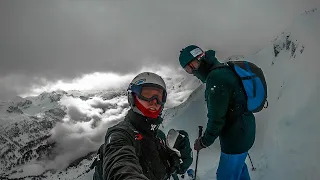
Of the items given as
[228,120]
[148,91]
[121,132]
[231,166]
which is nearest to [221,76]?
[228,120]

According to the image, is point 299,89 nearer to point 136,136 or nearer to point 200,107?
point 136,136

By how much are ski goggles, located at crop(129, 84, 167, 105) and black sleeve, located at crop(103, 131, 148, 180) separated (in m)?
0.84

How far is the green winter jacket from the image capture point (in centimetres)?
527

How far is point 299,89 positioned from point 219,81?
7.34 metres

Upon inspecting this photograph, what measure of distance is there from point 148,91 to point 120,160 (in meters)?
1.52

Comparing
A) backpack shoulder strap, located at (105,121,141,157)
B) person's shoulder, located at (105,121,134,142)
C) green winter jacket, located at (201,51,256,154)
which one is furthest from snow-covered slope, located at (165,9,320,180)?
person's shoulder, located at (105,121,134,142)

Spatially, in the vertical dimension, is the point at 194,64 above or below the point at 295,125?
above

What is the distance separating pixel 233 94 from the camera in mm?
5355

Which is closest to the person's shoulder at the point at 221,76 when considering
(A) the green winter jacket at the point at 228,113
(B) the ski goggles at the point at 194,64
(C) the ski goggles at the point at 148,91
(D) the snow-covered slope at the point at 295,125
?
(A) the green winter jacket at the point at 228,113

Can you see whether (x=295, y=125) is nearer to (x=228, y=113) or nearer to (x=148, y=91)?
(x=228, y=113)

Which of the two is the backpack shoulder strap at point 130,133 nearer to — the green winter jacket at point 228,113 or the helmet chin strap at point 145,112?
the helmet chin strap at point 145,112

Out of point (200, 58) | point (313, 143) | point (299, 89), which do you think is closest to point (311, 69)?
point (299, 89)

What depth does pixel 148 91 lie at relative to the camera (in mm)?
4027

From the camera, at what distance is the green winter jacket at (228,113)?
5.27 metres
